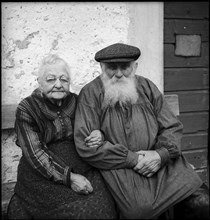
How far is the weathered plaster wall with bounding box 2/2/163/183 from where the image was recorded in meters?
3.41

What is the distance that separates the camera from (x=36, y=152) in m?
2.73

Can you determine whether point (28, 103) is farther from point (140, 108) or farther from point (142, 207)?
point (142, 207)

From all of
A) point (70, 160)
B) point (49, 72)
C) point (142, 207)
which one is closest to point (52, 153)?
point (70, 160)

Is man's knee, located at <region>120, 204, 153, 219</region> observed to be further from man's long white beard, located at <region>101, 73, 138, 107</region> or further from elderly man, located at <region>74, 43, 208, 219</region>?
man's long white beard, located at <region>101, 73, 138, 107</region>

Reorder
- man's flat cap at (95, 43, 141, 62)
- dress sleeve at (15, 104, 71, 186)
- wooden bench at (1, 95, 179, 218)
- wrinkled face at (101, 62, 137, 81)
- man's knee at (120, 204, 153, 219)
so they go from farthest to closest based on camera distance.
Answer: wooden bench at (1, 95, 179, 218) → wrinkled face at (101, 62, 137, 81) → man's flat cap at (95, 43, 141, 62) → dress sleeve at (15, 104, 71, 186) → man's knee at (120, 204, 153, 219)

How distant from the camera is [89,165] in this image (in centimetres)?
300

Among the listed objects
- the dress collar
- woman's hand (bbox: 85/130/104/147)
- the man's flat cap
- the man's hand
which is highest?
the man's flat cap

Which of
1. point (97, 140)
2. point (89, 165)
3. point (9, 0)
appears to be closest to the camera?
point (97, 140)

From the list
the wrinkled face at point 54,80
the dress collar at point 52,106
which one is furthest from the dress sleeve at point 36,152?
the wrinkled face at point 54,80

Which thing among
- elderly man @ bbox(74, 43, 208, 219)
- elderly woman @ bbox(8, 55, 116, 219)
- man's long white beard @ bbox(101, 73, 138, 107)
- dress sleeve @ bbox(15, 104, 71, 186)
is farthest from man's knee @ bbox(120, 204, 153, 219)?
man's long white beard @ bbox(101, 73, 138, 107)

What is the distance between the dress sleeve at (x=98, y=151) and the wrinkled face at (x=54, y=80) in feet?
0.88

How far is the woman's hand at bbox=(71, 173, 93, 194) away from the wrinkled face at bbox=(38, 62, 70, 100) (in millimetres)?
684

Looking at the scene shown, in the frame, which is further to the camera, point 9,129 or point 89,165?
point 9,129

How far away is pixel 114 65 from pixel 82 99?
0.41 metres
